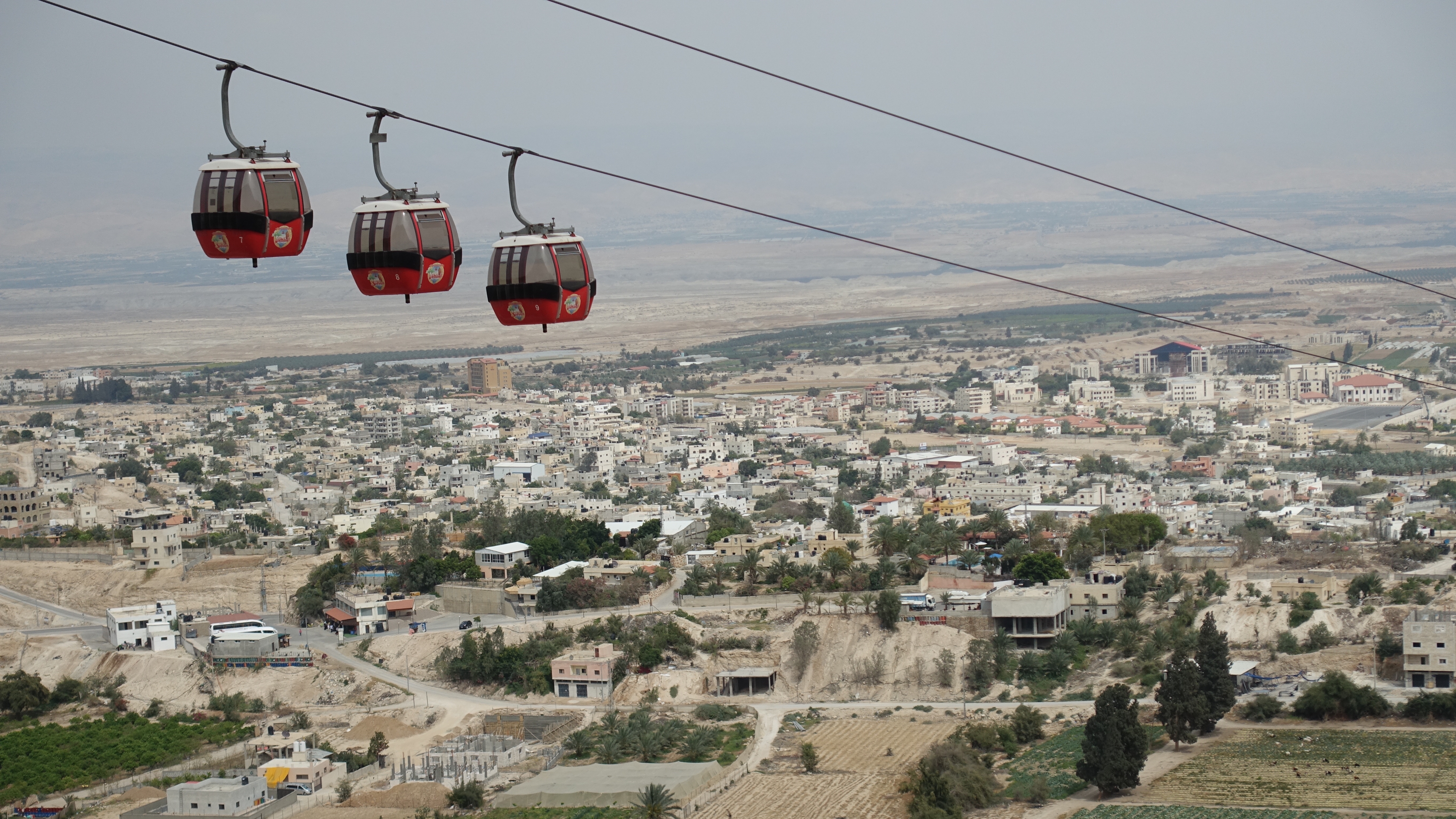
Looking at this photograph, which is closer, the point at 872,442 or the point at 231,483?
the point at 231,483

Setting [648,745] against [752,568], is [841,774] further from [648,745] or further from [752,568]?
[752,568]

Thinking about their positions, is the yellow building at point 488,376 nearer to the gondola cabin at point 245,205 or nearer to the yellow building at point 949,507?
the yellow building at point 949,507

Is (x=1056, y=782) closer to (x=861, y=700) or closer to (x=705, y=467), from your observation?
(x=861, y=700)

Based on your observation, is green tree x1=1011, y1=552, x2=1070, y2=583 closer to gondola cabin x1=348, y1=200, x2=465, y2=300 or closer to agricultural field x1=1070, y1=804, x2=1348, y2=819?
agricultural field x1=1070, y1=804, x2=1348, y2=819

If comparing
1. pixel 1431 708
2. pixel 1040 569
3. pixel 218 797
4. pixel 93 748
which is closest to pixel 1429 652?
pixel 1431 708

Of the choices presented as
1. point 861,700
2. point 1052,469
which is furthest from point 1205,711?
point 1052,469

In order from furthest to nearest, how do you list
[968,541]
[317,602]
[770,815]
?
[968,541] → [317,602] → [770,815]
